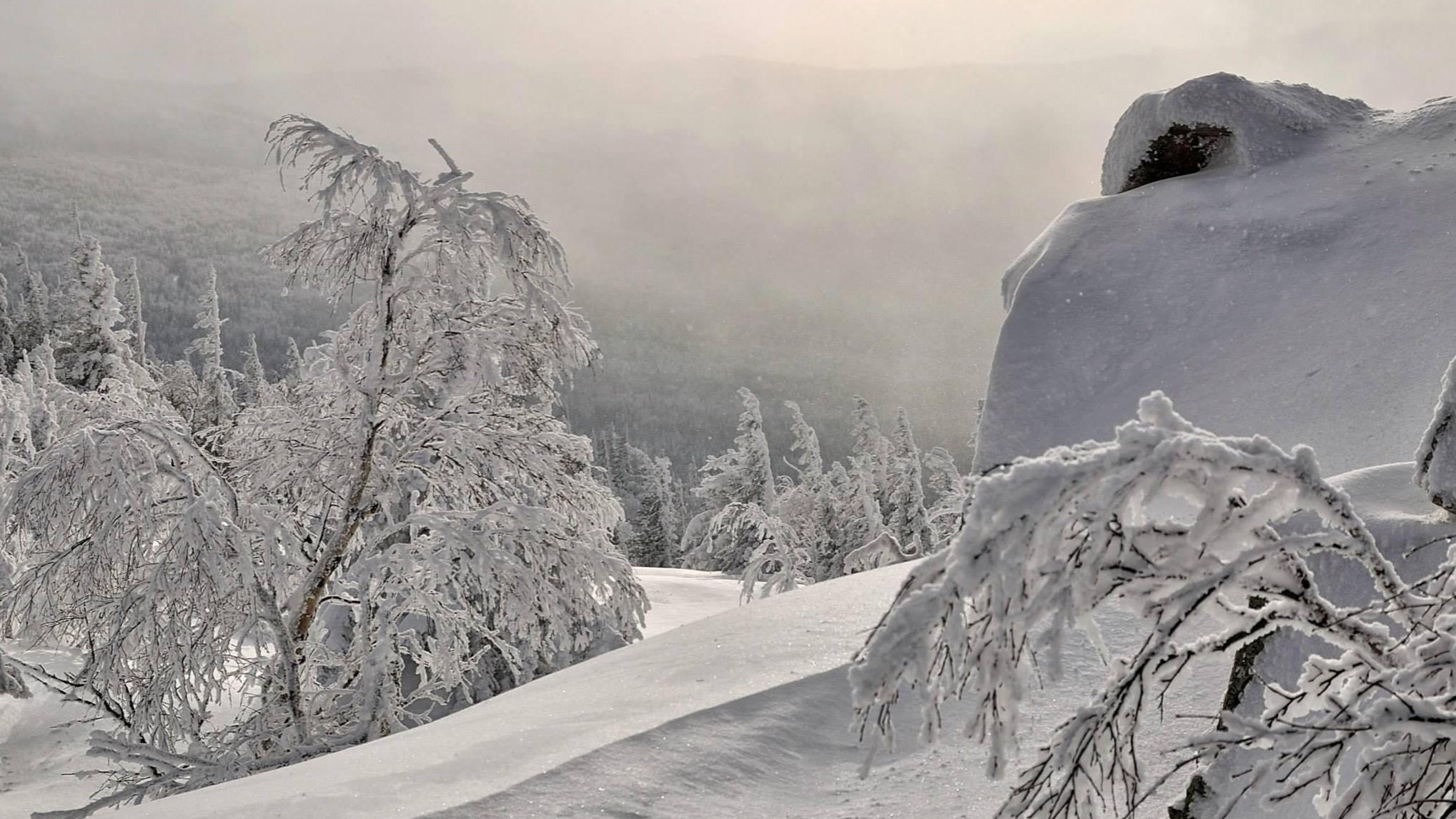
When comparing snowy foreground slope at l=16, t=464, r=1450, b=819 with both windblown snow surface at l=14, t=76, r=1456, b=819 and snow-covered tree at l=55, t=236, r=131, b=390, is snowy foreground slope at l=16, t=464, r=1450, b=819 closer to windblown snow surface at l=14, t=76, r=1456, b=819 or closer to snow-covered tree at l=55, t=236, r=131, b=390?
windblown snow surface at l=14, t=76, r=1456, b=819

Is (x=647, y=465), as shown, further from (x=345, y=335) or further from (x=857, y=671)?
(x=857, y=671)

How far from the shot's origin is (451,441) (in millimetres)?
8117

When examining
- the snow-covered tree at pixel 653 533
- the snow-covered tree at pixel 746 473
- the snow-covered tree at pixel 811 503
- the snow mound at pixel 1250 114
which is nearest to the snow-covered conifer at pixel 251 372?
the snow-covered tree at pixel 653 533

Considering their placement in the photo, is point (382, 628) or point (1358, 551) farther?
point (382, 628)

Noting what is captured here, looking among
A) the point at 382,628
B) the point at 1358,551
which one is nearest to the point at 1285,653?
the point at 1358,551

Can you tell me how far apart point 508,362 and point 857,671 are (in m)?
6.89

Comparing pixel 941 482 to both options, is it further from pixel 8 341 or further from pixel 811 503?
pixel 8 341

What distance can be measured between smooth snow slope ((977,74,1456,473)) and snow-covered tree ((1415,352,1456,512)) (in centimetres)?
201

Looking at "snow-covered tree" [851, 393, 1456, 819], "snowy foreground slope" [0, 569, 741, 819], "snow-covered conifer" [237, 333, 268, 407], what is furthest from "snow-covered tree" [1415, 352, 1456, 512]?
"snow-covered conifer" [237, 333, 268, 407]

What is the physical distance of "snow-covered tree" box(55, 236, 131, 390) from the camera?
38.5m

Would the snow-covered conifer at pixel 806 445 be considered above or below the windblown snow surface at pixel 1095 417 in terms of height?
below

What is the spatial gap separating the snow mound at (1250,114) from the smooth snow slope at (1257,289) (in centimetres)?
2

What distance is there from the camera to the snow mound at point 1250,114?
26.7 ft

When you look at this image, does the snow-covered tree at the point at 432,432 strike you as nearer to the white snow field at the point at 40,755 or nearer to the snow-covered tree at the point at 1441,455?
the snow-covered tree at the point at 1441,455
